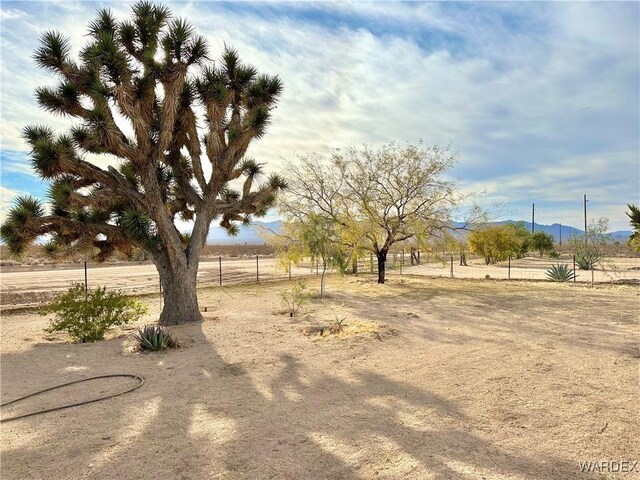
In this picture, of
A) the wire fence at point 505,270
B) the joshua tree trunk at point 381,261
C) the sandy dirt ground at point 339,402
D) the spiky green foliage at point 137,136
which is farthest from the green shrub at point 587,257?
the spiky green foliage at point 137,136

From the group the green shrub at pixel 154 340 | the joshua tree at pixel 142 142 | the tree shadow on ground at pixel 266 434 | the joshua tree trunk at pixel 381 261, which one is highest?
the joshua tree at pixel 142 142

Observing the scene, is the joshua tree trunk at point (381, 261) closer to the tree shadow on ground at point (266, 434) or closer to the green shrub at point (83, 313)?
the green shrub at point (83, 313)

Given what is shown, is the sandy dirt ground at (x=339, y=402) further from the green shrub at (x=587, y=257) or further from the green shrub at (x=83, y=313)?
the green shrub at (x=587, y=257)

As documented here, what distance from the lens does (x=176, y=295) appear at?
1086 cm

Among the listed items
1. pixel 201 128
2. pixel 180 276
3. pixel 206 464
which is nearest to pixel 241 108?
pixel 201 128

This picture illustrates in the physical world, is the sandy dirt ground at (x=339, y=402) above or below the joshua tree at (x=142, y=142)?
below

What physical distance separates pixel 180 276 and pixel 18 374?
176 inches

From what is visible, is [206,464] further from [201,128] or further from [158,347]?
[201,128]

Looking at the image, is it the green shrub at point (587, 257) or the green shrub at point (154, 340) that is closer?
→ the green shrub at point (154, 340)

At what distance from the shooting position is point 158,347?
8.10 metres

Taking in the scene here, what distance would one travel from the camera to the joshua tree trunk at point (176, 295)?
10812mm

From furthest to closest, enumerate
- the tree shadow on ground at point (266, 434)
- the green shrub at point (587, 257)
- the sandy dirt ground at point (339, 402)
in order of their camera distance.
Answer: the green shrub at point (587, 257) → the sandy dirt ground at point (339, 402) → the tree shadow on ground at point (266, 434)

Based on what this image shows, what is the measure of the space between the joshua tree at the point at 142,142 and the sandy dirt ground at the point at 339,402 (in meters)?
2.43

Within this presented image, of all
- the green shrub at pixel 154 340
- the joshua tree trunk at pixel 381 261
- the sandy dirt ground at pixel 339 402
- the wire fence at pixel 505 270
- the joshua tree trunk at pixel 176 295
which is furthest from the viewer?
the wire fence at pixel 505 270
